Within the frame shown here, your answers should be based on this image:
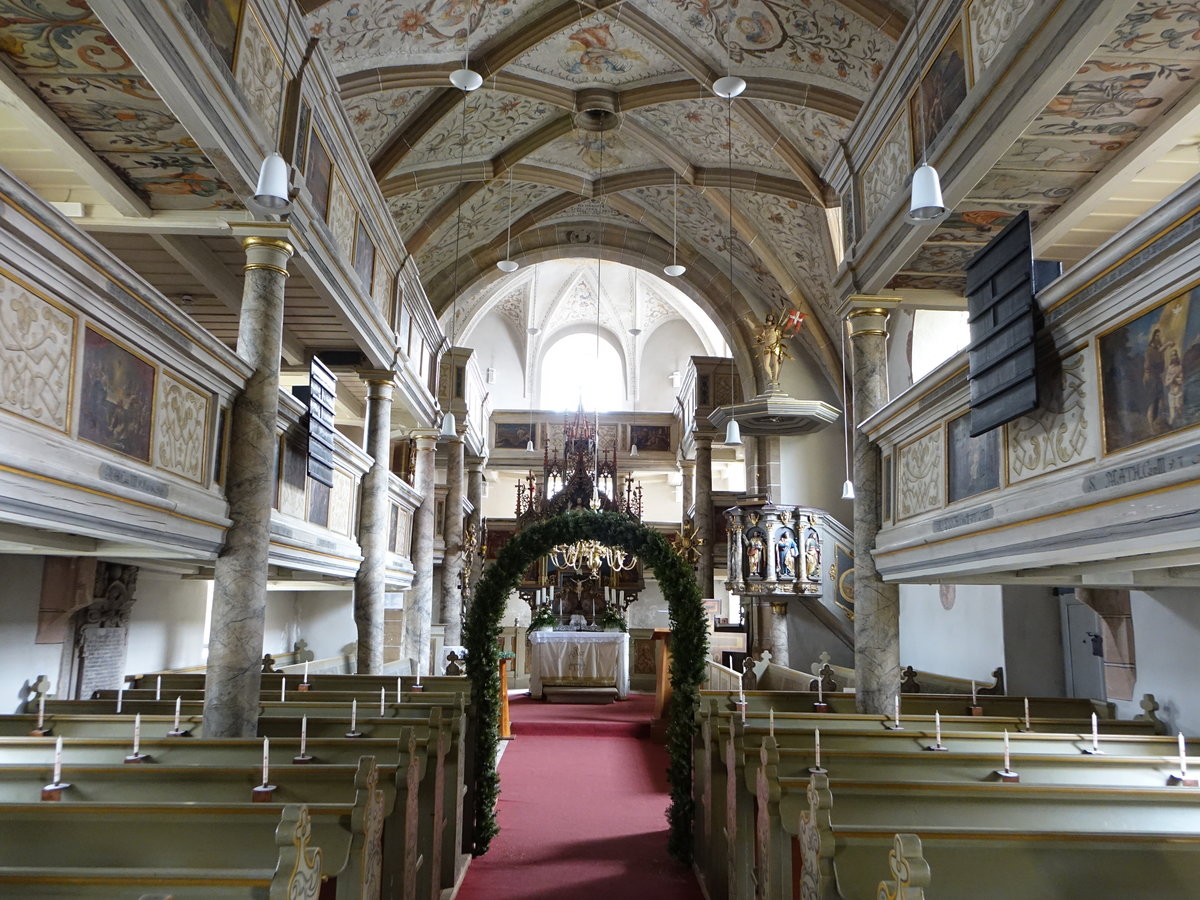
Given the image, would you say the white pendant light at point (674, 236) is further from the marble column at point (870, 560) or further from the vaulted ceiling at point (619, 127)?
the marble column at point (870, 560)

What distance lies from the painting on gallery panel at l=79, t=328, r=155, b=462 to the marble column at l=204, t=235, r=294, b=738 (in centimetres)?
143

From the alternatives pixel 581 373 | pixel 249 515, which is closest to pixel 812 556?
pixel 249 515

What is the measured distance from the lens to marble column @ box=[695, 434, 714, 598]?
1891cm

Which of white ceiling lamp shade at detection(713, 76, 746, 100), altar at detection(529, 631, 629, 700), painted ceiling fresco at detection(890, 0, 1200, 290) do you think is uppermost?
white ceiling lamp shade at detection(713, 76, 746, 100)

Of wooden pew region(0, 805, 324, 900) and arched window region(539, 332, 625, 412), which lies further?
arched window region(539, 332, 625, 412)

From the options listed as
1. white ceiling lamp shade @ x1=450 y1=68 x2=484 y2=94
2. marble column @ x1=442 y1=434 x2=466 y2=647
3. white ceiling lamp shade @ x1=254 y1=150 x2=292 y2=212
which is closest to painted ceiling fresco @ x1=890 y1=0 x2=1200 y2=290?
white ceiling lamp shade @ x1=254 y1=150 x2=292 y2=212

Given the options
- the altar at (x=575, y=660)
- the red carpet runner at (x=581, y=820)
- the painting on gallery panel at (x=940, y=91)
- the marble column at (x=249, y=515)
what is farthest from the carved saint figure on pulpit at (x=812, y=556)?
the marble column at (x=249, y=515)

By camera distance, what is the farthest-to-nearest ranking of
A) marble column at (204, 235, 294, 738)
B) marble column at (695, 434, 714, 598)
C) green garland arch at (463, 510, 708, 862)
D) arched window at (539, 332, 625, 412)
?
arched window at (539, 332, 625, 412), marble column at (695, 434, 714, 598), green garland arch at (463, 510, 708, 862), marble column at (204, 235, 294, 738)

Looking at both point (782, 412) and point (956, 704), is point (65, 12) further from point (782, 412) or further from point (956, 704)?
point (782, 412)

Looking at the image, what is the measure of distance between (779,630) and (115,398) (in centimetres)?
1329

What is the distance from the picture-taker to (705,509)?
1972 centimetres

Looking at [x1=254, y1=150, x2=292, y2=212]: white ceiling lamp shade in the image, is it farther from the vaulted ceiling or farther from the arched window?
the arched window

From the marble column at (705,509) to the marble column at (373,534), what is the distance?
791cm

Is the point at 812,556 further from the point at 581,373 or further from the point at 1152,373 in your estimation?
the point at 581,373
